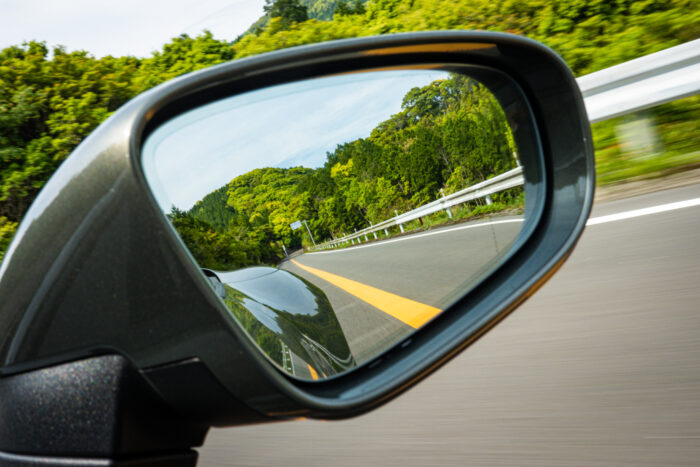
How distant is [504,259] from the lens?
1.39 metres

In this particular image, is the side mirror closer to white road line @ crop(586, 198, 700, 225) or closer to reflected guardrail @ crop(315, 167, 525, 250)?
reflected guardrail @ crop(315, 167, 525, 250)

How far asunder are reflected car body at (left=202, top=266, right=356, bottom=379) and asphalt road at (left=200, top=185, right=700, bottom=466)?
1.08 metres

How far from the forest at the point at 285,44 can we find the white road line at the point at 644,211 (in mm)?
1123

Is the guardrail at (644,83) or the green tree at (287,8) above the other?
the green tree at (287,8)

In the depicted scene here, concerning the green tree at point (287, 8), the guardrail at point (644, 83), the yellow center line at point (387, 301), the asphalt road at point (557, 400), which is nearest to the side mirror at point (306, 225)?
the yellow center line at point (387, 301)

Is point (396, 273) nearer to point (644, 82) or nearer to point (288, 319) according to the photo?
point (288, 319)

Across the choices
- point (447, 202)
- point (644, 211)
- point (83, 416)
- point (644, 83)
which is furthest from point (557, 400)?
point (644, 83)

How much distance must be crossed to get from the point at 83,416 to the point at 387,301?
599 millimetres

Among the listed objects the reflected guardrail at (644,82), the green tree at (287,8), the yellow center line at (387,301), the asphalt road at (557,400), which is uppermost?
the green tree at (287,8)

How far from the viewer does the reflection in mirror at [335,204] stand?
846 millimetres

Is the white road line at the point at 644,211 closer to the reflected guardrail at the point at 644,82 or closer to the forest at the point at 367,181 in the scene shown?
the reflected guardrail at the point at 644,82

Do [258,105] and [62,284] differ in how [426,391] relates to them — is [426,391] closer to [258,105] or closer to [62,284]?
[258,105]

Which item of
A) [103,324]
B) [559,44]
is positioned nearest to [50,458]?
[103,324]

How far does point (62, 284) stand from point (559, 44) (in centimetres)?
908
